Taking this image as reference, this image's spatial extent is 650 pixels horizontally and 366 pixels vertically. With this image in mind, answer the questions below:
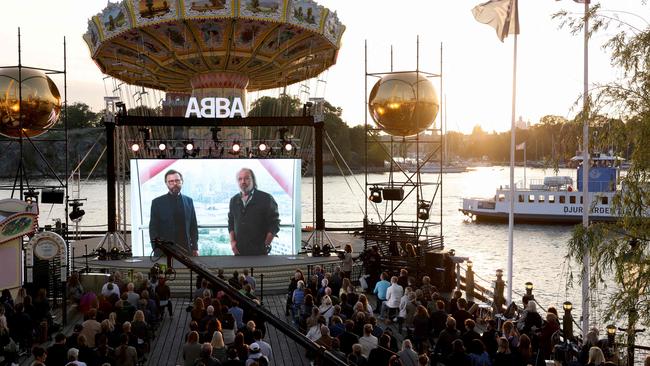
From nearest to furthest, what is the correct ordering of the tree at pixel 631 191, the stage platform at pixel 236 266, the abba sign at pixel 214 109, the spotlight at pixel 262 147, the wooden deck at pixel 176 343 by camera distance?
1. the tree at pixel 631 191
2. the wooden deck at pixel 176 343
3. the stage platform at pixel 236 266
4. the spotlight at pixel 262 147
5. the abba sign at pixel 214 109

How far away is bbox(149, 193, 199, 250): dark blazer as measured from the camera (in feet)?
77.6

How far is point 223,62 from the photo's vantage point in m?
27.5

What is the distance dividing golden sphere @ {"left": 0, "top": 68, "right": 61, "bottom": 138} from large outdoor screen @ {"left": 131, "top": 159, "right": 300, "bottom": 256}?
386cm

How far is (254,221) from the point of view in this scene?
2403 centimetres

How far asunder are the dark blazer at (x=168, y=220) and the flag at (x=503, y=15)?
12162mm

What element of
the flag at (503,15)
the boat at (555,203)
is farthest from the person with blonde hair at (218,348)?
the boat at (555,203)

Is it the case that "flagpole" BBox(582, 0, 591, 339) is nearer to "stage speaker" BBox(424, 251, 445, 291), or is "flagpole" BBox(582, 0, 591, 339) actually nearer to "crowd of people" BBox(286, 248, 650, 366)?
"crowd of people" BBox(286, 248, 650, 366)

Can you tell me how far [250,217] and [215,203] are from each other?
54.0 inches

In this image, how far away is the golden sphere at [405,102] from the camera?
22969 mm

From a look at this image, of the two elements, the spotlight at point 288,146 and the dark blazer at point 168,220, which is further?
the spotlight at point 288,146

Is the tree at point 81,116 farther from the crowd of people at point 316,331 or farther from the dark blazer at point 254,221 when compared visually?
the crowd of people at point 316,331

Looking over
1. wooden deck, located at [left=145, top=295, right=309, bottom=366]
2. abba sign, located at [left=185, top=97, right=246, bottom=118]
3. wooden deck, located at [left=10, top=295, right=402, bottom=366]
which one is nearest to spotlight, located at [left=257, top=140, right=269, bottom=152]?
abba sign, located at [left=185, top=97, right=246, bottom=118]

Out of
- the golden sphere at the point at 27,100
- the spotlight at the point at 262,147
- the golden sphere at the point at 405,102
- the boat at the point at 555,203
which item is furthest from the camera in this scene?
the boat at the point at 555,203

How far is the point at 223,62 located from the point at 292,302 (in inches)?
579
